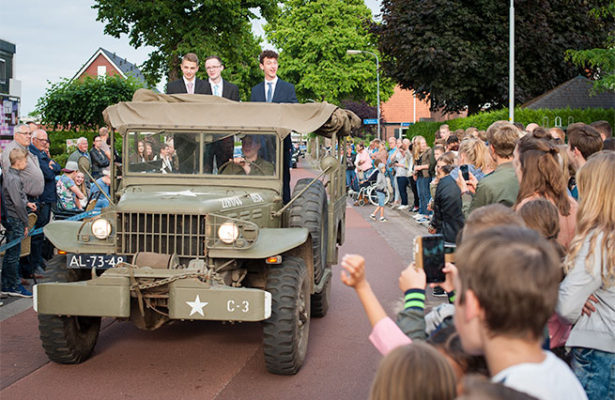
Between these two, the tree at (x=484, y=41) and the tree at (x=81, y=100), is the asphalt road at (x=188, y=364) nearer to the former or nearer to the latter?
the tree at (x=484, y=41)

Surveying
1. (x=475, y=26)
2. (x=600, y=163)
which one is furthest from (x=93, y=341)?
(x=475, y=26)

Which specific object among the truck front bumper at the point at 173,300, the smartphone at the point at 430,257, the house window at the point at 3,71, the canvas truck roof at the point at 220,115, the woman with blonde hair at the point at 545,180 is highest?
the house window at the point at 3,71

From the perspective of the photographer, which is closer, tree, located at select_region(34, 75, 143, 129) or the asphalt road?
the asphalt road

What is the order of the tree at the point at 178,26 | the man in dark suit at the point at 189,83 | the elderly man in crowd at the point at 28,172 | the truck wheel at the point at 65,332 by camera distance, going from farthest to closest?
the tree at the point at 178,26 < the elderly man in crowd at the point at 28,172 < the man in dark suit at the point at 189,83 < the truck wheel at the point at 65,332

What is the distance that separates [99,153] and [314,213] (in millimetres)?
8205

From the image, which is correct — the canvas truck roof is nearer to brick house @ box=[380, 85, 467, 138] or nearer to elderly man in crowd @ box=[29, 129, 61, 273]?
elderly man in crowd @ box=[29, 129, 61, 273]

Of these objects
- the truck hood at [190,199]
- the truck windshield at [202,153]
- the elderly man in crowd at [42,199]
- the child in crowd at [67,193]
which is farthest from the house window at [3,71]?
the truck hood at [190,199]

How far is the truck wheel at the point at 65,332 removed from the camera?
5594 millimetres

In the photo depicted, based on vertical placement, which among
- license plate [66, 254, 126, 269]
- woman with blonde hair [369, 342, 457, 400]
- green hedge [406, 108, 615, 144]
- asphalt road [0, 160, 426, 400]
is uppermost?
green hedge [406, 108, 615, 144]

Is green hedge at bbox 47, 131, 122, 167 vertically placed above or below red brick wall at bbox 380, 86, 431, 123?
below

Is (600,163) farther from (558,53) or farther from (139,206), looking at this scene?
(558,53)

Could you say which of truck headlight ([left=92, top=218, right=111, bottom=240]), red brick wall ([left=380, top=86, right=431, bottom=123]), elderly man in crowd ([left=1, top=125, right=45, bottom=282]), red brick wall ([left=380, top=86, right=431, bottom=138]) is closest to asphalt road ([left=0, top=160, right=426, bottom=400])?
truck headlight ([left=92, top=218, right=111, bottom=240])

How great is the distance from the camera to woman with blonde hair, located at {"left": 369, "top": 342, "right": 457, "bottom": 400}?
179cm

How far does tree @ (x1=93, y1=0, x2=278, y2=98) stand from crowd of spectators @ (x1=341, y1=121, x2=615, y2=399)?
27.1m
